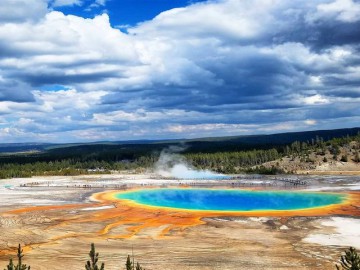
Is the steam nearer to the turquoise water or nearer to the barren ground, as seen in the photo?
the turquoise water

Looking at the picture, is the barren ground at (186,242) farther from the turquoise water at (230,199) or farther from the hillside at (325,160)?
the hillside at (325,160)

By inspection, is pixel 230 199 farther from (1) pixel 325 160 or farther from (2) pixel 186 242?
(1) pixel 325 160

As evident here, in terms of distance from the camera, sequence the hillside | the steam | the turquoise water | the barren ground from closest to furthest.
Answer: the barren ground < the turquoise water < the hillside < the steam

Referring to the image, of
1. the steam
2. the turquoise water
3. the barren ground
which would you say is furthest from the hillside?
the barren ground

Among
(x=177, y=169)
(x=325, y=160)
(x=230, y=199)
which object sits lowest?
(x=230, y=199)

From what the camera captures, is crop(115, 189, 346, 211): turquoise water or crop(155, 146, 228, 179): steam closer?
crop(115, 189, 346, 211): turquoise water

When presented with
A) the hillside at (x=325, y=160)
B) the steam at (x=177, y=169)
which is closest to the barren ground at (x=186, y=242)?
the steam at (x=177, y=169)

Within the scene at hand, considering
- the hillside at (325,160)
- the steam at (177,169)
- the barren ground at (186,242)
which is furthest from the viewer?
the steam at (177,169)

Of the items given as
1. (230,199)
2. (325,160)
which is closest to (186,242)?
(230,199)
